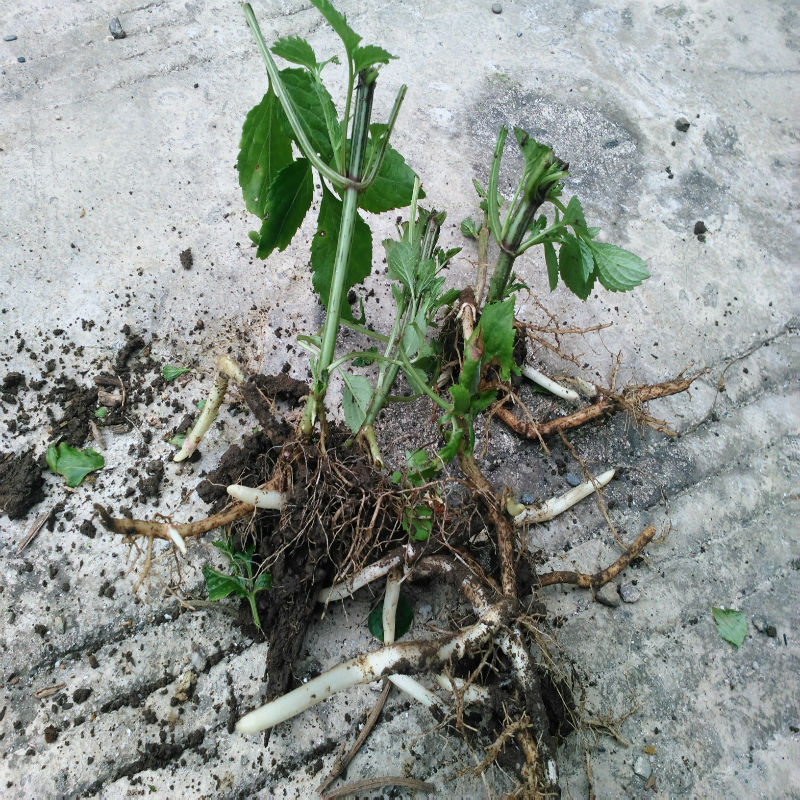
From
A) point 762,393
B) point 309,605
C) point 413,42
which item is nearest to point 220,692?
point 309,605

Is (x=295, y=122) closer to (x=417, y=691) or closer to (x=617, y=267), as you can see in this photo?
(x=617, y=267)

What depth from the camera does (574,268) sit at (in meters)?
1.27

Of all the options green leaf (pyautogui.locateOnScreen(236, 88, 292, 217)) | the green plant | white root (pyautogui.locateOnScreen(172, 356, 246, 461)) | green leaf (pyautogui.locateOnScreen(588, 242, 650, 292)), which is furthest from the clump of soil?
green leaf (pyautogui.locateOnScreen(588, 242, 650, 292))

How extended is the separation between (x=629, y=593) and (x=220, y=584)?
2.70 feet

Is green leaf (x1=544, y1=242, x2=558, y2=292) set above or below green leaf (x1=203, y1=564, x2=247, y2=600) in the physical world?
above

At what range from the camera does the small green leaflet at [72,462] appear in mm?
1343

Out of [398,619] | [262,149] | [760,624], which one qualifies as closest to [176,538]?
[398,619]

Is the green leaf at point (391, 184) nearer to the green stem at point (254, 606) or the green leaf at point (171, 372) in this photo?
the green leaf at point (171, 372)

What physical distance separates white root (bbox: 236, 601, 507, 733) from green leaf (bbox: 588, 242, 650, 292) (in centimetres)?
61

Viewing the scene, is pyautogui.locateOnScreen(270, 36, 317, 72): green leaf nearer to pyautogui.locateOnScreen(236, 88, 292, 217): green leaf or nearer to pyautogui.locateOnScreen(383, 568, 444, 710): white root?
pyautogui.locateOnScreen(236, 88, 292, 217): green leaf

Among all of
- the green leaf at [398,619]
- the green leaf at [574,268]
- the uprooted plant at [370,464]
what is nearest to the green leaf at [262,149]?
the uprooted plant at [370,464]

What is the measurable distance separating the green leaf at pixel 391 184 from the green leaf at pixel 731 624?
105 centimetres

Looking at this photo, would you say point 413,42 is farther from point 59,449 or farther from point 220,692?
point 220,692

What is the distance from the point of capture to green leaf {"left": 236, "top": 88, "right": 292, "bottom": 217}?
113cm
